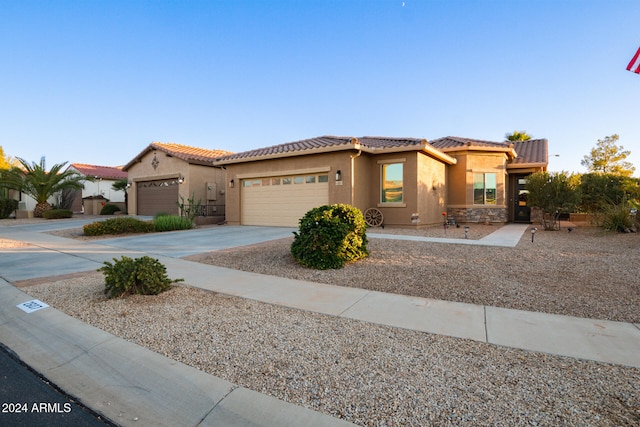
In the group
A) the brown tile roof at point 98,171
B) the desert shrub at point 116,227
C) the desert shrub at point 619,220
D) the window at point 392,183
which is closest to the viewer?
the desert shrub at point 619,220

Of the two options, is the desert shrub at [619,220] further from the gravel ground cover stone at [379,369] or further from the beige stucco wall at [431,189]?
the gravel ground cover stone at [379,369]

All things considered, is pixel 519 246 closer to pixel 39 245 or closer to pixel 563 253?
pixel 563 253

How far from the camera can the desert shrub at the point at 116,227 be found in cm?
1248

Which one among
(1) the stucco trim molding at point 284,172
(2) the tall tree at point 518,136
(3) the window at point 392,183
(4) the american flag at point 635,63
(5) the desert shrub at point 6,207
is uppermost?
(2) the tall tree at point 518,136

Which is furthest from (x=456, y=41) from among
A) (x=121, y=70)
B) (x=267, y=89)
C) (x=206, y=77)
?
(x=121, y=70)

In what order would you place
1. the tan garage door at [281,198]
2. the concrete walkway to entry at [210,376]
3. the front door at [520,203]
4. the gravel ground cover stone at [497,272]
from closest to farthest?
the concrete walkway to entry at [210,376] < the gravel ground cover stone at [497,272] < the tan garage door at [281,198] < the front door at [520,203]

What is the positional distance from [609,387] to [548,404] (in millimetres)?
660

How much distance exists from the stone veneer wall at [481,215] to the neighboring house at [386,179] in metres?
0.05

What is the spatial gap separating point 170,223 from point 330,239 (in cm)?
974

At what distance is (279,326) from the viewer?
3.90m

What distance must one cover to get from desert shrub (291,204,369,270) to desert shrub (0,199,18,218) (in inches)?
1008

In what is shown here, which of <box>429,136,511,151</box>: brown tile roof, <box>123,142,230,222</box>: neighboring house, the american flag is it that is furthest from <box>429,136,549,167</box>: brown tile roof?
<box>123,142,230,222</box>: neighboring house

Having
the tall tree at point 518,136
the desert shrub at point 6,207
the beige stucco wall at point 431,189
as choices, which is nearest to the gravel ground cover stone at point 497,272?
the beige stucco wall at point 431,189

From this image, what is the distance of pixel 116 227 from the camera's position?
12805mm
